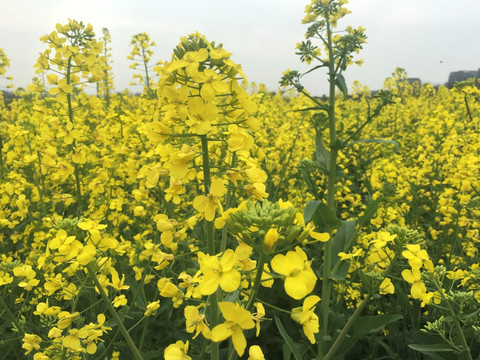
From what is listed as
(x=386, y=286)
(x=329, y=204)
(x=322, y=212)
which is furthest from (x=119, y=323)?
(x=329, y=204)

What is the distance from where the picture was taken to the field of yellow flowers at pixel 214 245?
1.33m

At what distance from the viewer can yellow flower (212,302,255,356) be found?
104cm

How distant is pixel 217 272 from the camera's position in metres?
1.10

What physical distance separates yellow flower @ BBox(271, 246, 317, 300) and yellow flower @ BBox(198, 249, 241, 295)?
134 mm

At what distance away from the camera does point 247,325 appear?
3.44ft

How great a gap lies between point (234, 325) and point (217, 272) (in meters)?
0.17

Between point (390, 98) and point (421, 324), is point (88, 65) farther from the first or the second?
point (421, 324)

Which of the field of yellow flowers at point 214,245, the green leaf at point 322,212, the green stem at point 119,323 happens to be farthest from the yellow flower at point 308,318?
the green leaf at point 322,212

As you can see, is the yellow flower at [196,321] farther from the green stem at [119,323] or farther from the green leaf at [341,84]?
the green leaf at [341,84]

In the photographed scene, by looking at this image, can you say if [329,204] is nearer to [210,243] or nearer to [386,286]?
[386,286]

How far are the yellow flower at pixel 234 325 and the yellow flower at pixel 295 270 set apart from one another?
0.16 m

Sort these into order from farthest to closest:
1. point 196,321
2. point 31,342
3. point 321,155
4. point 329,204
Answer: point 321,155 < point 329,204 < point 31,342 < point 196,321

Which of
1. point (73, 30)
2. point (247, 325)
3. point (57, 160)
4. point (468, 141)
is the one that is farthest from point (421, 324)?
point (73, 30)

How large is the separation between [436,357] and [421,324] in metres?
0.92
